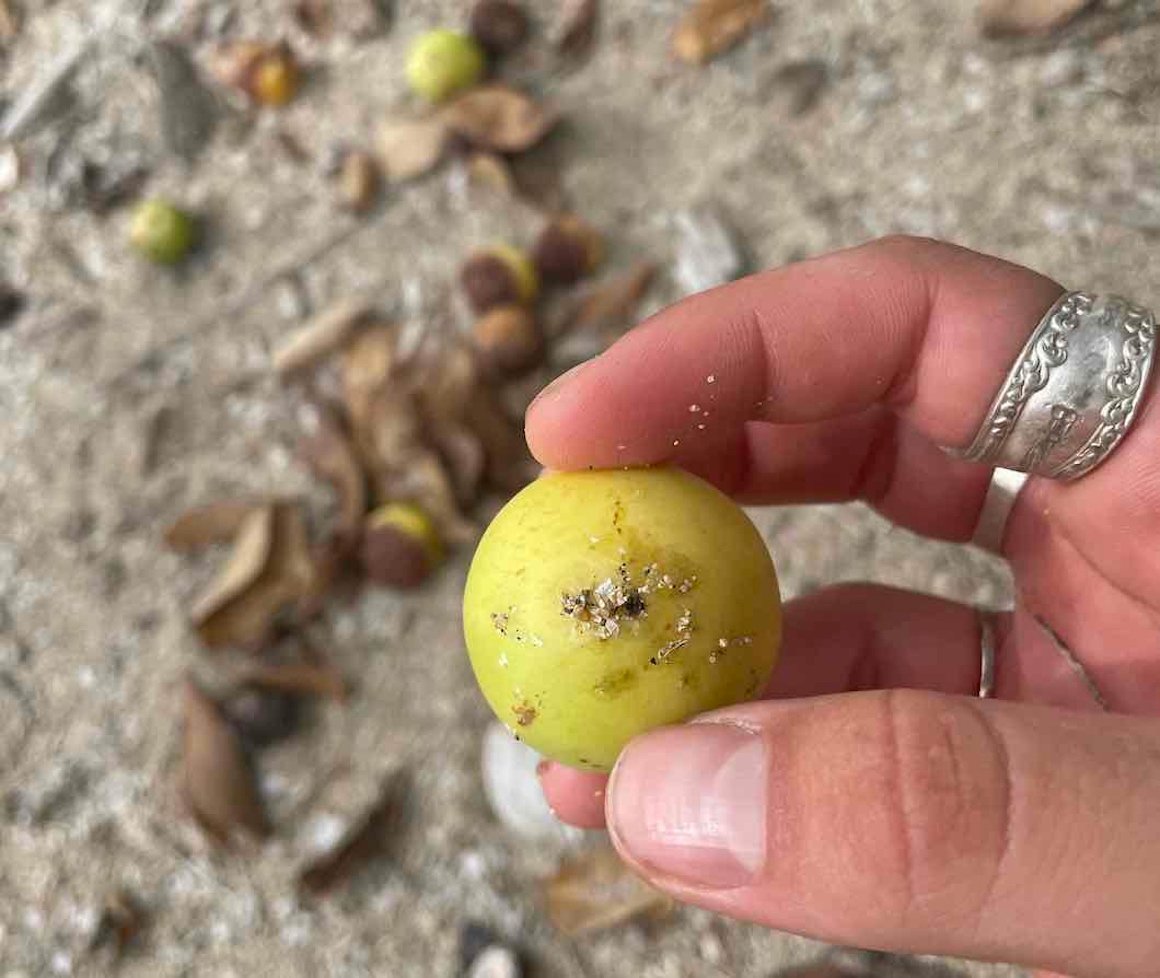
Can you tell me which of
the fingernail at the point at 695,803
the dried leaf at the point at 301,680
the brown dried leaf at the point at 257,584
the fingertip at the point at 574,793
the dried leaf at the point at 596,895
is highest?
the fingernail at the point at 695,803

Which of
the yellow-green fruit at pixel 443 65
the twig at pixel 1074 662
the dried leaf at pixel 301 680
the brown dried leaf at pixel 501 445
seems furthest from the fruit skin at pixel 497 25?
the twig at pixel 1074 662

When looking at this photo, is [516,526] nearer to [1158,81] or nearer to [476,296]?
[476,296]

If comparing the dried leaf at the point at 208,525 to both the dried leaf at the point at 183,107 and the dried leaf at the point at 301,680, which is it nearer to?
the dried leaf at the point at 301,680

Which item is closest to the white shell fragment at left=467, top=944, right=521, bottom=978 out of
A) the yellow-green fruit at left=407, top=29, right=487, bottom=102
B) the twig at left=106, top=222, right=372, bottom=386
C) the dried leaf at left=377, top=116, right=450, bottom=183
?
the twig at left=106, top=222, right=372, bottom=386

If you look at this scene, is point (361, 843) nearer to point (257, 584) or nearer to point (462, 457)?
point (257, 584)

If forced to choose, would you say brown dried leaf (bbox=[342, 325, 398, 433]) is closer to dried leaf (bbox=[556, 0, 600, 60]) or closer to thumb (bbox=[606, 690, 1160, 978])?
dried leaf (bbox=[556, 0, 600, 60])
